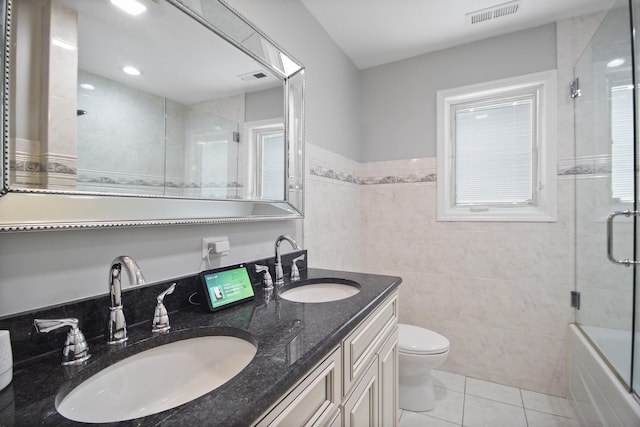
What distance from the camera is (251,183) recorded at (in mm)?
1394

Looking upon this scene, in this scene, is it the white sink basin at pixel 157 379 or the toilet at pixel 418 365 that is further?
the toilet at pixel 418 365

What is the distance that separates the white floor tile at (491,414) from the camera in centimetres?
174

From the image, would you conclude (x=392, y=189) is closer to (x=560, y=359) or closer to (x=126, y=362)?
(x=560, y=359)

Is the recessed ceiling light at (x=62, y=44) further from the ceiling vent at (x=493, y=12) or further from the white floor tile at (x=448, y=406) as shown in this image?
the white floor tile at (x=448, y=406)

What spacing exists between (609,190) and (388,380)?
62.5 inches

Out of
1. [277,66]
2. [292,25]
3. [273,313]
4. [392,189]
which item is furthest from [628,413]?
[292,25]

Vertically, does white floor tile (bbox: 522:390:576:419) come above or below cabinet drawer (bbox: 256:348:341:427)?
below

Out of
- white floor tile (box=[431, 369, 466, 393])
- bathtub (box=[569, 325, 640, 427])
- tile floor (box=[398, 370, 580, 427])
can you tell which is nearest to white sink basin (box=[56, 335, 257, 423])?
tile floor (box=[398, 370, 580, 427])

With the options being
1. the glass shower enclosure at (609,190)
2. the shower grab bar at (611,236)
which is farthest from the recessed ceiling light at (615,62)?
the shower grab bar at (611,236)

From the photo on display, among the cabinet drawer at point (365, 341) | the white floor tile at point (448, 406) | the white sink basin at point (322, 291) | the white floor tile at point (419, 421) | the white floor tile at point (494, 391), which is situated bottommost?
the white floor tile at point (419, 421)

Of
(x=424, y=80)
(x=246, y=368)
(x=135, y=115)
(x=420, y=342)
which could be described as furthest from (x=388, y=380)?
(x=424, y=80)

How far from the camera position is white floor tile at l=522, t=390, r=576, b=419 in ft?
6.03

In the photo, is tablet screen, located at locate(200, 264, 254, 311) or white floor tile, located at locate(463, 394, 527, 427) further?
white floor tile, located at locate(463, 394, 527, 427)

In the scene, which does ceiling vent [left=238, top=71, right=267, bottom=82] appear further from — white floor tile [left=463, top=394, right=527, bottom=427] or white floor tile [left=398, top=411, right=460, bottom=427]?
white floor tile [left=463, top=394, right=527, bottom=427]
